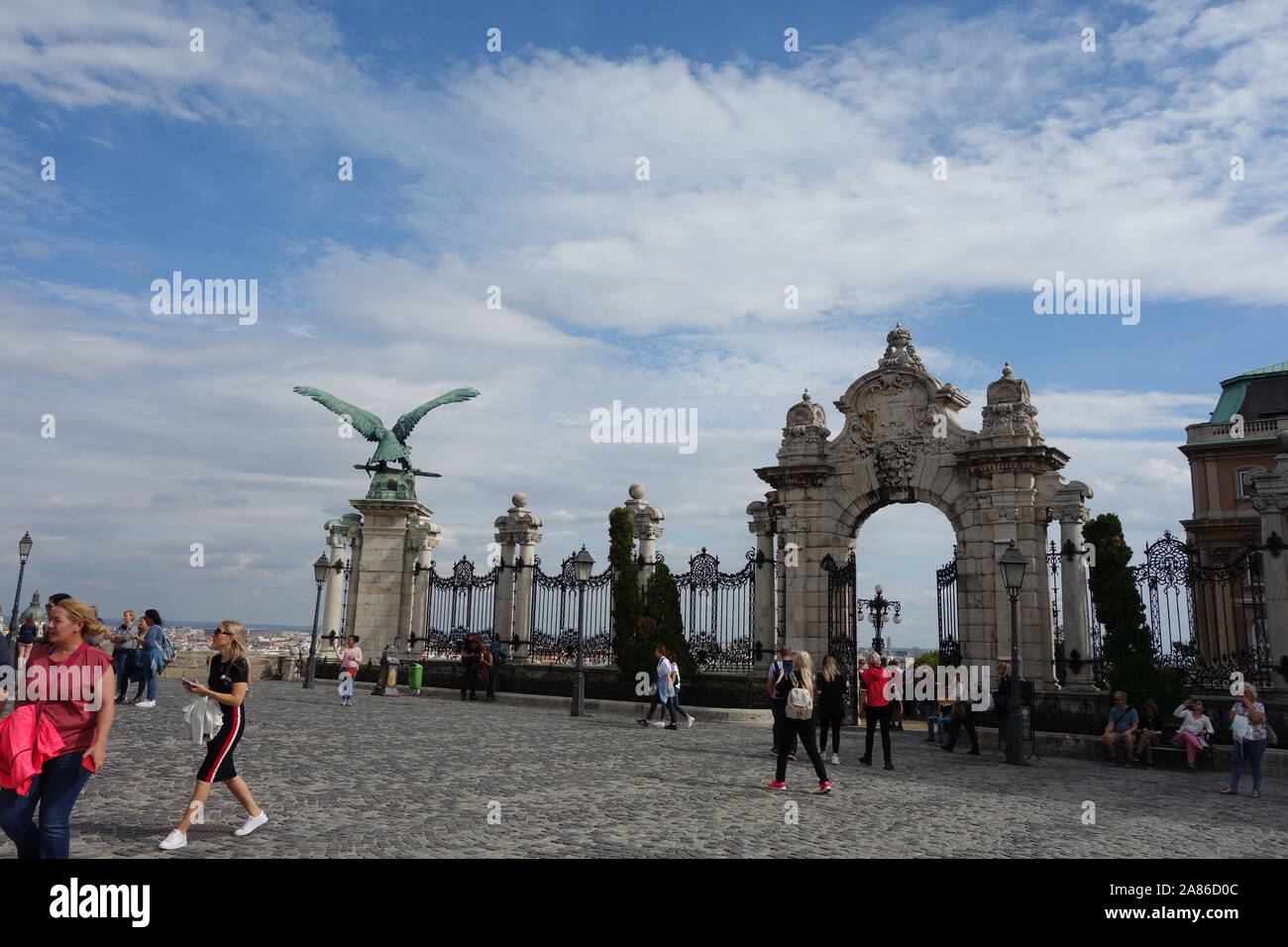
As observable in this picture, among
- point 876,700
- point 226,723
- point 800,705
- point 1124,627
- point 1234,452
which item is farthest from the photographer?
point 1234,452

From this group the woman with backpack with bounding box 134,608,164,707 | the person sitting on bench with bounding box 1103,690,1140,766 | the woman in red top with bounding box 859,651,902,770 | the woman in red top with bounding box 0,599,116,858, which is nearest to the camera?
the woman in red top with bounding box 0,599,116,858

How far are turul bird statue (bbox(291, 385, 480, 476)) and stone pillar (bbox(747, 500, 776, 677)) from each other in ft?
39.3

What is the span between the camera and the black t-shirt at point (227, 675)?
23.7 ft

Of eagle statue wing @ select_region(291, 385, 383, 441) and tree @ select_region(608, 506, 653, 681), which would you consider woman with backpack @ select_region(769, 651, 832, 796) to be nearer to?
tree @ select_region(608, 506, 653, 681)

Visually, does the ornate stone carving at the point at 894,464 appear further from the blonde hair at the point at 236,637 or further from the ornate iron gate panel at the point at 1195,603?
the blonde hair at the point at 236,637

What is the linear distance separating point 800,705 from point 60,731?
23.9ft

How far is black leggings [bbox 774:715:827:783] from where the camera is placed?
10.4 metres

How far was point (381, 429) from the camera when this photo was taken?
30.1 m

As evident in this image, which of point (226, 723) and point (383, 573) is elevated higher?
point (383, 573)

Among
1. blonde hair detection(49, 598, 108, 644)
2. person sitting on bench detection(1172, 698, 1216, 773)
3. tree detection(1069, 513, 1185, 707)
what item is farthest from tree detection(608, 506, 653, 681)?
blonde hair detection(49, 598, 108, 644)

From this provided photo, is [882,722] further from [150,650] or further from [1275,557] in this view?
[150,650]

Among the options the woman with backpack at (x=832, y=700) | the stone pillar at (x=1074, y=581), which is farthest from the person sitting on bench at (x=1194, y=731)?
the woman with backpack at (x=832, y=700)

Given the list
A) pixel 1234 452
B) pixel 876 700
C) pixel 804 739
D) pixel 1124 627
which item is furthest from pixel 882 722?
pixel 1234 452
